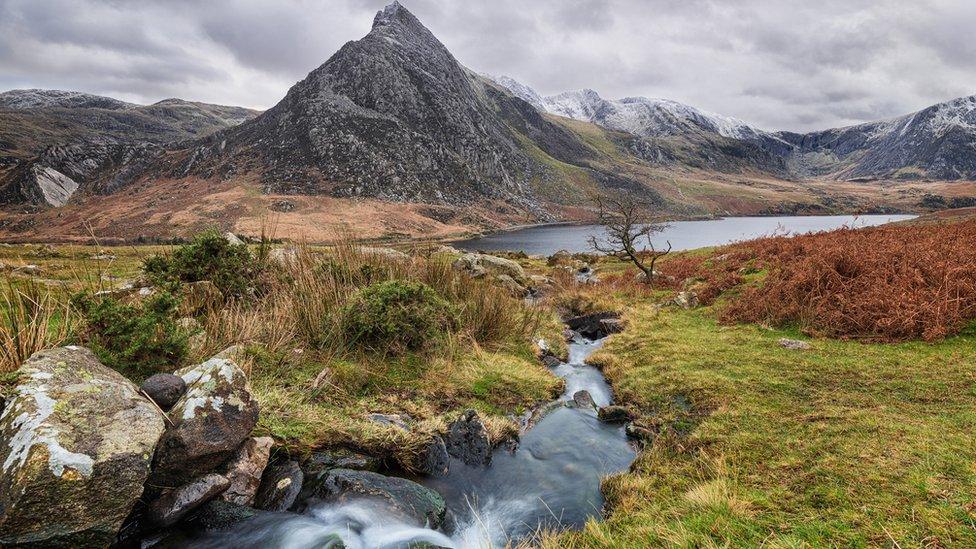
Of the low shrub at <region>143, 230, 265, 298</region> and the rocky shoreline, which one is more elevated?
the low shrub at <region>143, 230, 265, 298</region>

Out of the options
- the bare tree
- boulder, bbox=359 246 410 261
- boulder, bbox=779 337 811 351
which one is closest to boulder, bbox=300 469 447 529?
boulder, bbox=359 246 410 261

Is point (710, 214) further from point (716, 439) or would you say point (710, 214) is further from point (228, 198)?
point (716, 439)

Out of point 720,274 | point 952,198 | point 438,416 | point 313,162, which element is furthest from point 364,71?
point 952,198

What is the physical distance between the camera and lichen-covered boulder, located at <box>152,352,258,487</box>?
4.82 m

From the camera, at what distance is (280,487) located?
5.53m

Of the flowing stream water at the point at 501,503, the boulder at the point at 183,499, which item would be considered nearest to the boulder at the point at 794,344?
the flowing stream water at the point at 501,503

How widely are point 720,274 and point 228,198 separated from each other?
8462cm

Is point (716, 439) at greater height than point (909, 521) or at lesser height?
lesser

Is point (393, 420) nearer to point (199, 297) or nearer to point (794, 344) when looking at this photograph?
point (199, 297)

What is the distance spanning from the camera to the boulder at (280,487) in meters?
5.42

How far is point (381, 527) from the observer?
5.38 meters

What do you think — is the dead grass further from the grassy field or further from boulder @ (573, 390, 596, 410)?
boulder @ (573, 390, 596, 410)

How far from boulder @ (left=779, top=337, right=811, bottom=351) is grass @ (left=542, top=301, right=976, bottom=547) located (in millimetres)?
201

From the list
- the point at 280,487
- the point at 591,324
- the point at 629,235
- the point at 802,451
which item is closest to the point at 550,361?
the point at 591,324
